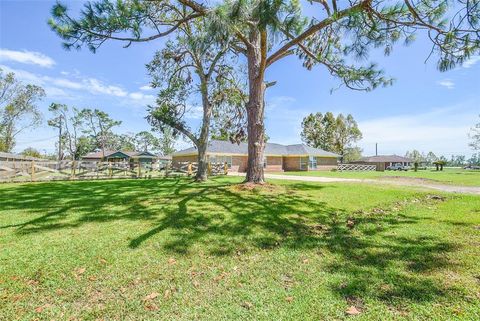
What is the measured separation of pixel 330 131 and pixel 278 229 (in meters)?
46.3

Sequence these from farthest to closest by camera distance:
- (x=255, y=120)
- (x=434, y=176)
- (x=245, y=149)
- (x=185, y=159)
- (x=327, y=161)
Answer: (x=327, y=161) → (x=185, y=159) → (x=245, y=149) → (x=434, y=176) → (x=255, y=120)

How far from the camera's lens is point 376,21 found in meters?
6.78

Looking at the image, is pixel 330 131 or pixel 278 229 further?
pixel 330 131

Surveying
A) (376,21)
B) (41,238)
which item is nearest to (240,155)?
(376,21)

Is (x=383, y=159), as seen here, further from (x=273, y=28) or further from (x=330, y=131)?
(x=273, y=28)

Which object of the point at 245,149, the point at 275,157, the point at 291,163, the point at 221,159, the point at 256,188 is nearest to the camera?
the point at 256,188

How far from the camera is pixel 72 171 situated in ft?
54.3

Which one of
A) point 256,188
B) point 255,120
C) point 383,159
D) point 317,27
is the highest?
point 317,27

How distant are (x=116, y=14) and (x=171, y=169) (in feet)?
45.4

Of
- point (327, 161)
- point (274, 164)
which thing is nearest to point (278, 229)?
point (274, 164)

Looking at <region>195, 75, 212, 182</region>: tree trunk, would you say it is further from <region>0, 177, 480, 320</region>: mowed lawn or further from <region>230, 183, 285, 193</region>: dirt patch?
<region>0, 177, 480, 320</region>: mowed lawn

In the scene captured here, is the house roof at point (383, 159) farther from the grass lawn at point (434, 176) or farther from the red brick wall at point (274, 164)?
the grass lawn at point (434, 176)

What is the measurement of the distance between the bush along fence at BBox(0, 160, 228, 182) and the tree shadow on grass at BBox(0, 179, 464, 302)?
7572mm

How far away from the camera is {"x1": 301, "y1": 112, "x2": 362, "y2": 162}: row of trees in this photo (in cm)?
4888
